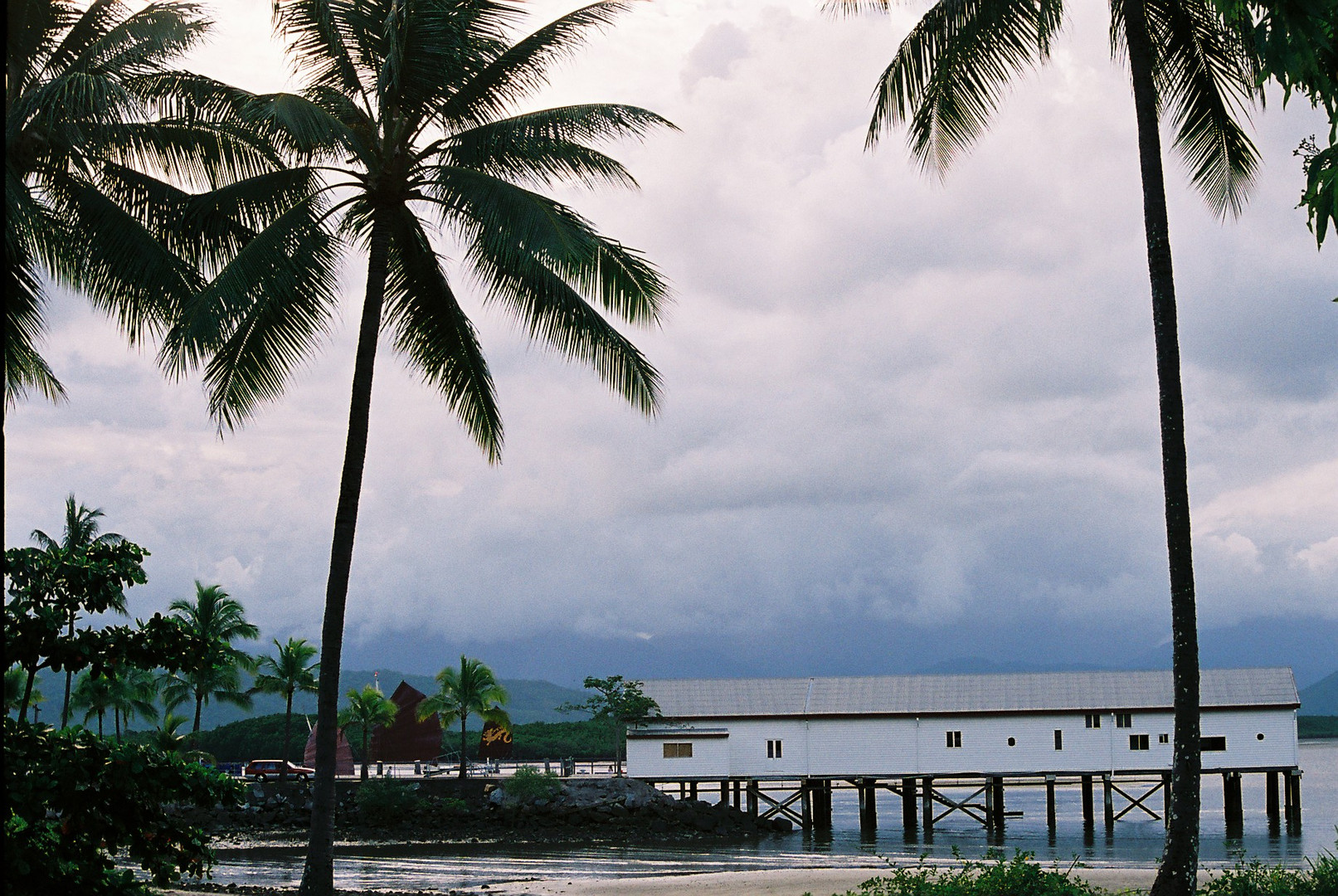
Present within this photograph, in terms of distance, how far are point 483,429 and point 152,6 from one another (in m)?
7.41

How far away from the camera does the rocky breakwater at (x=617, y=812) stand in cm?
4809

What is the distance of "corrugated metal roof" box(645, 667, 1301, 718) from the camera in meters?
49.8

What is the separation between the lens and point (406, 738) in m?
83.8

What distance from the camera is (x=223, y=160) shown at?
17.2 m

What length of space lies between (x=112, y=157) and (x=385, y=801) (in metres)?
37.5

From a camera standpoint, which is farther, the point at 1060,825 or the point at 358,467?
Result: the point at 1060,825

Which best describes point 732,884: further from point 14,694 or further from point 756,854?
point 14,694

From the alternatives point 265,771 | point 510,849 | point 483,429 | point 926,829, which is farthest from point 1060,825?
point 483,429

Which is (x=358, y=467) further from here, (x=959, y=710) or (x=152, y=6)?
(x=959, y=710)

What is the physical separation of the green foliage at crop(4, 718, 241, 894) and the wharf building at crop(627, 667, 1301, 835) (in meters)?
42.9

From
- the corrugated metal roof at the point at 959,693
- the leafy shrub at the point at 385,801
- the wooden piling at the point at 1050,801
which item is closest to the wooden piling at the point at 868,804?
the corrugated metal roof at the point at 959,693

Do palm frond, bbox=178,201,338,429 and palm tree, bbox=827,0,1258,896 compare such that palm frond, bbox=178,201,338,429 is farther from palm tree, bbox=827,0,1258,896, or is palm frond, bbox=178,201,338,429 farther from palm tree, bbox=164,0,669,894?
palm tree, bbox=827,0,1258,896

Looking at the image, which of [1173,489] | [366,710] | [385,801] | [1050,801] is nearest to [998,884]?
[1173,489]

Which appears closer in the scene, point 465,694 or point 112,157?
point 112,157
